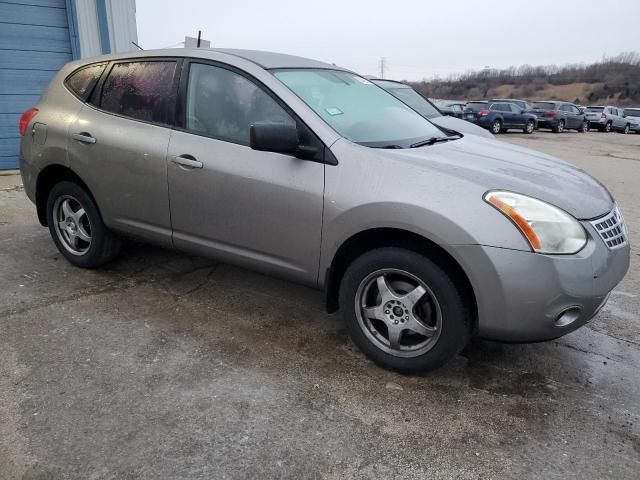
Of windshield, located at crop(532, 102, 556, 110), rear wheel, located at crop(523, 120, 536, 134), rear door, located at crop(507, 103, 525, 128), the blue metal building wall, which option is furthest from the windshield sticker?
windshield, located at crop(532, 102, 556, 110)

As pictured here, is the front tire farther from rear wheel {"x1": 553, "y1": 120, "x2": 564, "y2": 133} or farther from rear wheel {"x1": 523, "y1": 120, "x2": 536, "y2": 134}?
rear wheel {"x1": 553, "y1": 120, "x2": 564, "y2": 133}

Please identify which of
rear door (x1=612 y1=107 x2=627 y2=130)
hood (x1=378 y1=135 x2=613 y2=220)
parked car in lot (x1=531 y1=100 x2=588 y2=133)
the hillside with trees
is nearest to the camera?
hood (x1=378 y1=135 x2=613 y2=220)

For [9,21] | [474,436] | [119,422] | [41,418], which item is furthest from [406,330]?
[9,21]

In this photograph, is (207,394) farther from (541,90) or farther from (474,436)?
(541,90)

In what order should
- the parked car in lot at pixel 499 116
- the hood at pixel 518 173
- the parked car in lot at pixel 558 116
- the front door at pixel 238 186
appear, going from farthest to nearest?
the parked car in lot at pixel 558 116 < the parked car in lot at pixel 499 116 < the front door at pixel 238 186 < the hood at pixel 518 173

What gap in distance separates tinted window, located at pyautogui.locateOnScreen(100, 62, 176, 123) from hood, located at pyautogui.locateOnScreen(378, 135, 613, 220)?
1657 mm

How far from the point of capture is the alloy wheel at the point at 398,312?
271cm

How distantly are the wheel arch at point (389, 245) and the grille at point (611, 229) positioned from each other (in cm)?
72

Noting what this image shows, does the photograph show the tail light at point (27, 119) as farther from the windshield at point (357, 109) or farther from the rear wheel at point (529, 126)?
the rear wheel at point (529, 126)

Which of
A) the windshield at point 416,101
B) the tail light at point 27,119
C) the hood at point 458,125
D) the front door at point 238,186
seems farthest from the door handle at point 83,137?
the windshield at point 416,101

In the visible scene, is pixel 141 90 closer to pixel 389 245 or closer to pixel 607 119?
pixel 389 245

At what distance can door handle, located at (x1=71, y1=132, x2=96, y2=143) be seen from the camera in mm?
3754

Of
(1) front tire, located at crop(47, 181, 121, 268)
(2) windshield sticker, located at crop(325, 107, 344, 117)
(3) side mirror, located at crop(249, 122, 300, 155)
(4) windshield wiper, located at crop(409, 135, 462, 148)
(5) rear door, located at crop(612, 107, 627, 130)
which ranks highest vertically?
(2) windshield sticker, located at crop(325, 107, 344, 117)

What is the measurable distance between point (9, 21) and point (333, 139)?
7393 millimetres
